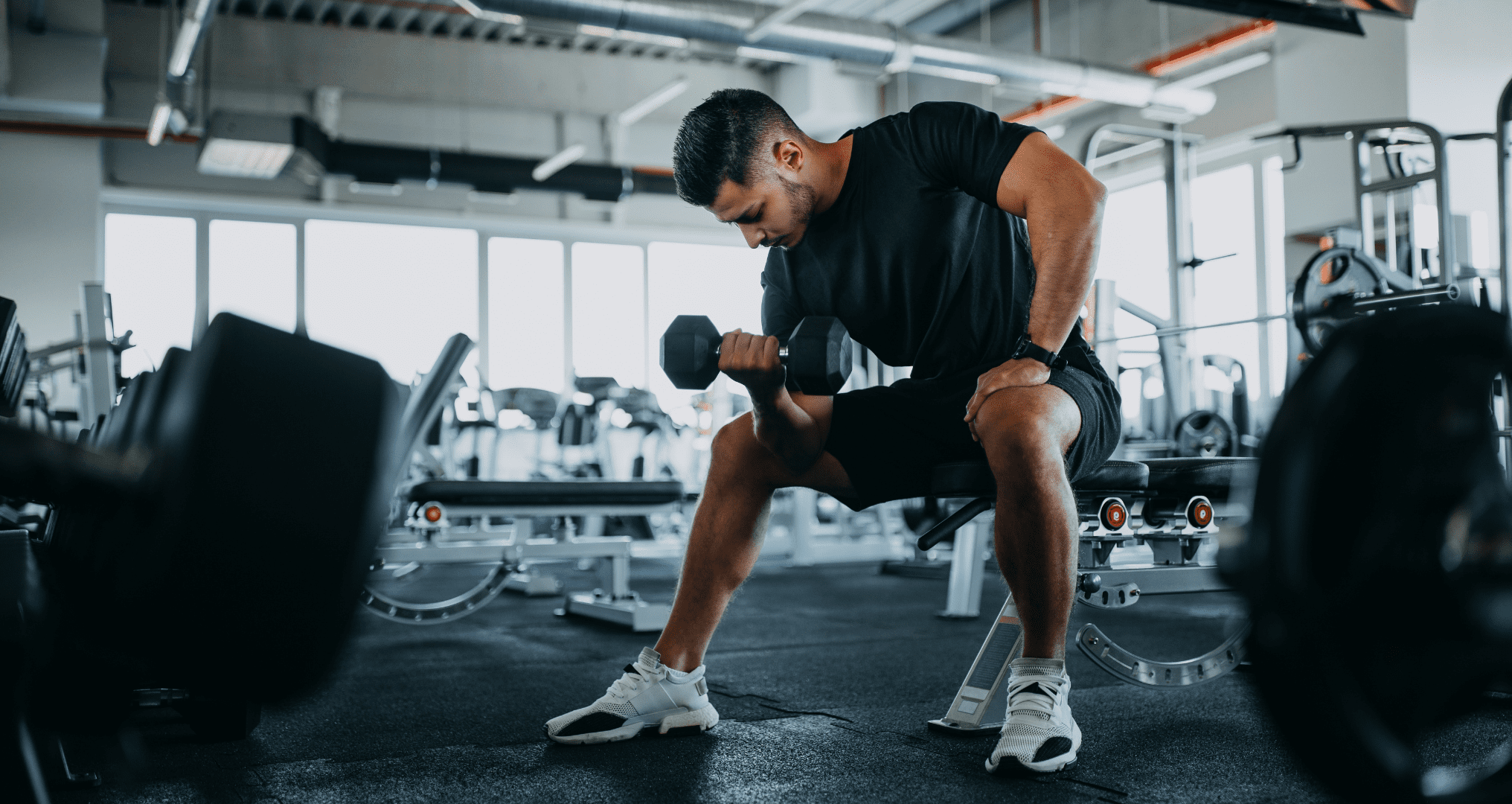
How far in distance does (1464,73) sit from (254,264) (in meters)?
8.26

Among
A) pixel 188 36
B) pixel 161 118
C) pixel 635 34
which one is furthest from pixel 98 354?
pixel 161 118

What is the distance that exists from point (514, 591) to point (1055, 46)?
5.94 m

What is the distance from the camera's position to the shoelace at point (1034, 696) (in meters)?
1.42

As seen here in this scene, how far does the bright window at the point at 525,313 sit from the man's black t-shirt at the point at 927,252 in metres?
8.07

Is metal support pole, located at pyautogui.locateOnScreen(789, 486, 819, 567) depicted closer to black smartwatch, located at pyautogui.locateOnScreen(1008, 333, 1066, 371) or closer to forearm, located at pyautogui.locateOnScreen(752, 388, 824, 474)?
forearm, located at pyautogui.locateOnScreen(752, 388, 824, 474)

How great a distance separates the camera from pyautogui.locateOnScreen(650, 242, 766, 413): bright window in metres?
10.2

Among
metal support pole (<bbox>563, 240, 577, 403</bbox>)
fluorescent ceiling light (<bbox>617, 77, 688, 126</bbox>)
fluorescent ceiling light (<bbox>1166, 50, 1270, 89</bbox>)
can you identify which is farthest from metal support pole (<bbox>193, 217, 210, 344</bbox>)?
fluorescent ceiling light (<bbox>1166, 50, 1270, 89</bbox>)

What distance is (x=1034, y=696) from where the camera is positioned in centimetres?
143

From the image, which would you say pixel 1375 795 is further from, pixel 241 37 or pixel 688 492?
pixel 241 37

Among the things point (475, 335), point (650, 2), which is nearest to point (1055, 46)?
point (650, 2)

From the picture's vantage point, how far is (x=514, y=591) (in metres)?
4.30

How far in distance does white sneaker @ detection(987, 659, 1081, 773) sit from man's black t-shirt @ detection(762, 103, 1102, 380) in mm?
433

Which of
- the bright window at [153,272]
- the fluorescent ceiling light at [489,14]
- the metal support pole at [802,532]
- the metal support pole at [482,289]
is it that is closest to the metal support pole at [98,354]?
the fluorescent ceiling light at [489,14]

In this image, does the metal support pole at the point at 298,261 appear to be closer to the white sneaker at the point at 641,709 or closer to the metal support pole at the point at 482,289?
the metal support pole at the point at 482,289
